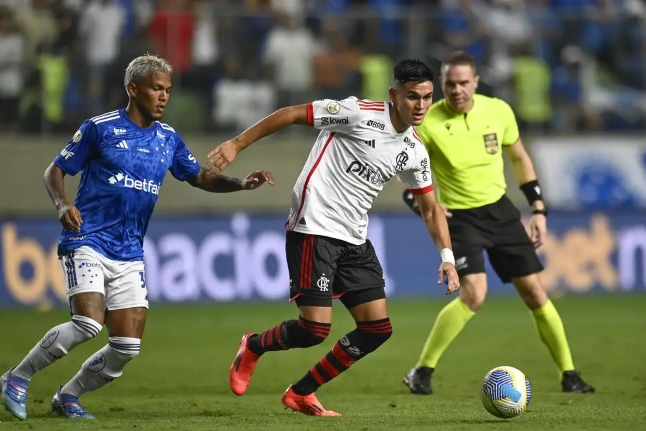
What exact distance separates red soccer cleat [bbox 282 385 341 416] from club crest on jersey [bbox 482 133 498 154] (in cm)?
289

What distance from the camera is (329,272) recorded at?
25.8ft

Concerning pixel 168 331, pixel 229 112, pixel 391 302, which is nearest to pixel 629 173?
pixel 391 302

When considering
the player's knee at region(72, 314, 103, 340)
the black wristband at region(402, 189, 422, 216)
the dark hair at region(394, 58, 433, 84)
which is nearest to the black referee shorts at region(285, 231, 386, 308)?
the dark hair at region(394, 58, 433, 84)

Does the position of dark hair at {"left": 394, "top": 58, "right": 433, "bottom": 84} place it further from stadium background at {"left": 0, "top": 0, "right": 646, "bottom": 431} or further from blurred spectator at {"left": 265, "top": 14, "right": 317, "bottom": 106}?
blurred spectator at {"left": 265, "top": 14, "right": 317, "bottom": 106}

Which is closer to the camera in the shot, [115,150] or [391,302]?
[115,150]

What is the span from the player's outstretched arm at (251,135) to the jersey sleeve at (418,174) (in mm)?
800

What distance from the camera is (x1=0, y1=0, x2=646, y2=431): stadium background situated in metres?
16.5

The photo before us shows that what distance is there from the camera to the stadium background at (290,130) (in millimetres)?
16531

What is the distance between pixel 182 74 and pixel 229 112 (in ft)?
2.95

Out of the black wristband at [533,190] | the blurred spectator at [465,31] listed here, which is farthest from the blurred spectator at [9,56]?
the black wristband at [533,190]

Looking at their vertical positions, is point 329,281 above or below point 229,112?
below

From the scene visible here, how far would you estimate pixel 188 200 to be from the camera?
18.8 meters

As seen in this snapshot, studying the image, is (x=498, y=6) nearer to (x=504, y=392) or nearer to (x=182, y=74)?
(x=182, y=74)

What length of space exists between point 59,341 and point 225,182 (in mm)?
1550
